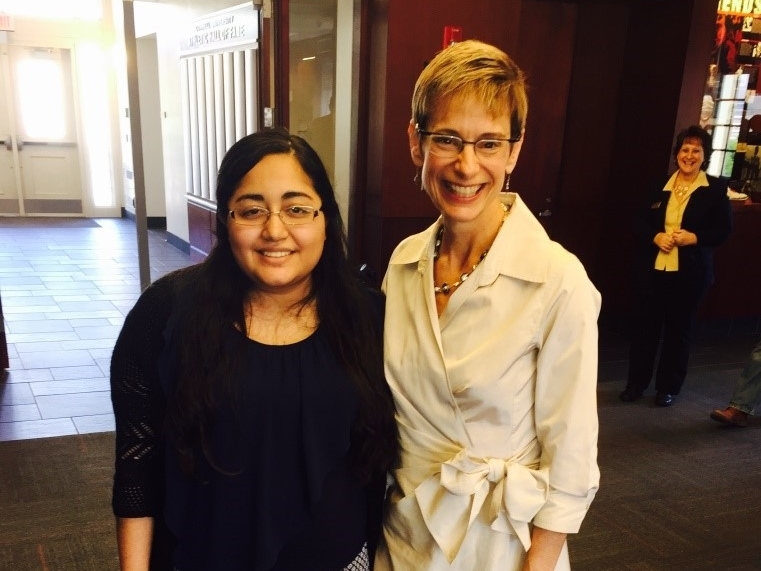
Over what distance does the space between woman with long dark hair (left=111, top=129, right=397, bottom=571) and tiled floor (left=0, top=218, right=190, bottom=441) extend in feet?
8.28

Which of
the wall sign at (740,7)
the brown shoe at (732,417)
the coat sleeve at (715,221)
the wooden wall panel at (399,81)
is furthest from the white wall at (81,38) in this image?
the brown shoe at (732,417)

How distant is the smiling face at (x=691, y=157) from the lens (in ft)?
12.6

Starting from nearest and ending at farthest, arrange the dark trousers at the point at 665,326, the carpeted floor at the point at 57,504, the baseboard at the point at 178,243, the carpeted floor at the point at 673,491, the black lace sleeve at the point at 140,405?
1. the black lace sleeve at the point at 140,405
2. the carpeted floor at the point at 57,504
3. the carpeted floor at the point at 673,491
4. the dark trousers at the point at 665,326
5. the baseboard at the point at 178,243

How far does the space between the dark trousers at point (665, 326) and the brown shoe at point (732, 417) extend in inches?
11.9

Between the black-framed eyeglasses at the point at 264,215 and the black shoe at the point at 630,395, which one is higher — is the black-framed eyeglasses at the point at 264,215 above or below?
above

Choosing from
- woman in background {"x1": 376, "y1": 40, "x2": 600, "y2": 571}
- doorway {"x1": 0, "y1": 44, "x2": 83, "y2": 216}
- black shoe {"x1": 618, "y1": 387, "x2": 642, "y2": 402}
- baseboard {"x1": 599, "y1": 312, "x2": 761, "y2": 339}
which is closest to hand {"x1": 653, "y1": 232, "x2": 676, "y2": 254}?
black shoe {"x1": 618, "y1": 387, "x2": 642, "y2": 402}

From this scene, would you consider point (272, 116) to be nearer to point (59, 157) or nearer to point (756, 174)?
point (756, 174)

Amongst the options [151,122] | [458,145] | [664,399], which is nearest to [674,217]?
[664,399]

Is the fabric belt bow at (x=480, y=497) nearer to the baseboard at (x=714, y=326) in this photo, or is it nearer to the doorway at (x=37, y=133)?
the baseboard at (x=714, y=326)

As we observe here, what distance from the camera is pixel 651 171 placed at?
5.13m

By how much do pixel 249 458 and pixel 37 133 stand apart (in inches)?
412

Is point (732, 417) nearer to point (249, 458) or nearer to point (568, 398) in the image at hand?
point (568, 398)

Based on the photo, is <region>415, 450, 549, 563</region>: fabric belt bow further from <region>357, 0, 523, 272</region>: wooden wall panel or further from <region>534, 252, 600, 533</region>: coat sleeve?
<region>357, 0, 523, 272</region>: wooden wall panel

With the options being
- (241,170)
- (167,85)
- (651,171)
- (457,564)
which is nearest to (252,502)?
(457,564)
